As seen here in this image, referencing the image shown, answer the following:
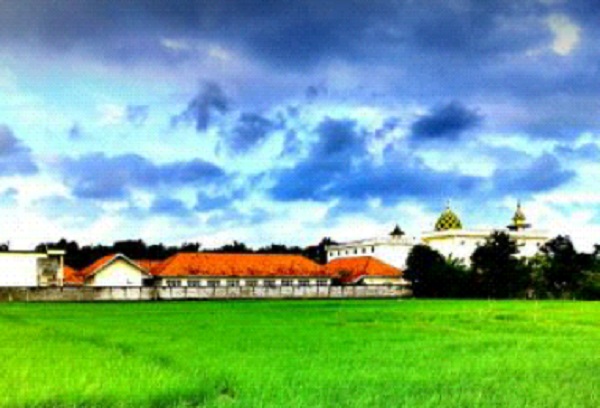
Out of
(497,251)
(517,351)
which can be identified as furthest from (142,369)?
(497,251)

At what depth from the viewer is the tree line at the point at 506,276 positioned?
61000 mm

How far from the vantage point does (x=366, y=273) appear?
2768 inches

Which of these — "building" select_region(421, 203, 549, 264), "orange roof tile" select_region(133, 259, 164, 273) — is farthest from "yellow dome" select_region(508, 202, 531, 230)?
"orange roof tile" select_region(133, 259, 164, 273)

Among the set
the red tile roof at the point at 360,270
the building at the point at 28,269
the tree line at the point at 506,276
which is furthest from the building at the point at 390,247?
the building at the point at 28,269

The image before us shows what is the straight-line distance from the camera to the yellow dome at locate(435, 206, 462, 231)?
87.9 metres

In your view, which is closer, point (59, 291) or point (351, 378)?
point (351, 378)

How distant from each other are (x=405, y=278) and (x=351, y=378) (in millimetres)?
53863

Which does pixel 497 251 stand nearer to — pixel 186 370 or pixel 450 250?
pixel 450 250

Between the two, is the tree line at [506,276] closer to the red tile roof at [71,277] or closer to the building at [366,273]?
the building at [366,273]

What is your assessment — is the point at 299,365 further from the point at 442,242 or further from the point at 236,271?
the point at 442,242

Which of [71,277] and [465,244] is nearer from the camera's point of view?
[71,277]

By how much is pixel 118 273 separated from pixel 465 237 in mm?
33966

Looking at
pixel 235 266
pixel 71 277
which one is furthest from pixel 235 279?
pixel 71 277

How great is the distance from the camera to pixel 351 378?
13.7 meters
